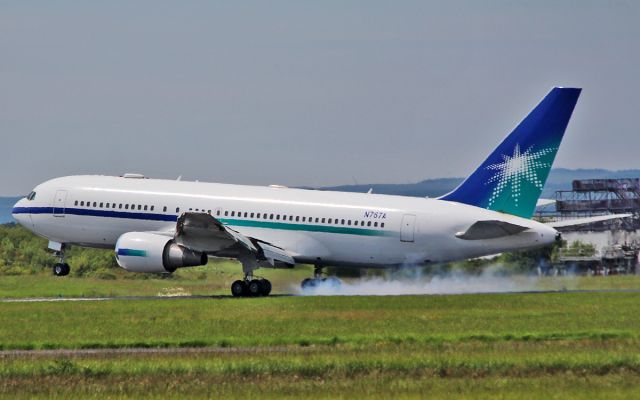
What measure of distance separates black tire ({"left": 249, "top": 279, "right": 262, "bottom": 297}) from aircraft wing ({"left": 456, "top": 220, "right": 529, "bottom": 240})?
9.16m

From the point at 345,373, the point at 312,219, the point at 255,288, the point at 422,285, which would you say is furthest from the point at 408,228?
the point at 345,373

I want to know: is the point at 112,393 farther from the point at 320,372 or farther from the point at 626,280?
the point at 626,280

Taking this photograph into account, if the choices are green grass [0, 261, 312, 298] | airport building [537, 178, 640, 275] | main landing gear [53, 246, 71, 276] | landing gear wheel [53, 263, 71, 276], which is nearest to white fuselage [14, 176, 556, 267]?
main landing gear [53, 246, 71, 276]

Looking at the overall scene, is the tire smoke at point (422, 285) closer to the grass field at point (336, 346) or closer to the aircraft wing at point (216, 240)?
the aircraft wing at point (216, 240)

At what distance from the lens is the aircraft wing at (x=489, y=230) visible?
53.2 meters

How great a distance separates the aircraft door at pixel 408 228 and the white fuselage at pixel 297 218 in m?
0.04

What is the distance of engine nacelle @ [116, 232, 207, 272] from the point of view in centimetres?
5450

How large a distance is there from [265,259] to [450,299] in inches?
396

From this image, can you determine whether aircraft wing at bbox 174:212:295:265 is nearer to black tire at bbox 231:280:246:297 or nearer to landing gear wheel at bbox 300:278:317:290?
black tire at bbox 231:280:246:297

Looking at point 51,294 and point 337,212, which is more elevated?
point 337,212

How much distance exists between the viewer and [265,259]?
2221 inches

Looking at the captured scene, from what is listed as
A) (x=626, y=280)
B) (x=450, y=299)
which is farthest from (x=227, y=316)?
(x=626, y=280)

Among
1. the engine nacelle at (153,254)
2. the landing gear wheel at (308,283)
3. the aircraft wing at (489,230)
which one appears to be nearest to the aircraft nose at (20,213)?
the engine nacelle at (153,254)

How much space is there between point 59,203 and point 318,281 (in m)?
13.2
